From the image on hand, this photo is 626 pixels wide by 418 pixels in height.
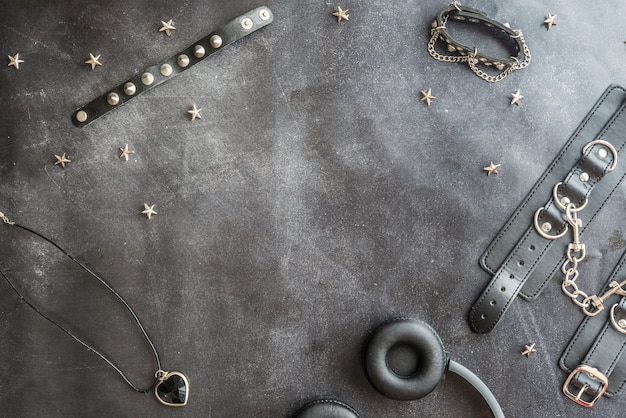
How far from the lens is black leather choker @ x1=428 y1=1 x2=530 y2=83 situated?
2.62m

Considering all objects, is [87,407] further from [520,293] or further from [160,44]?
[520,293]

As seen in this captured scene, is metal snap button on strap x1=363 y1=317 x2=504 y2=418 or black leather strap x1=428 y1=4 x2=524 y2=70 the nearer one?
metal snap button on strap x1=363 y1=317 x2=504 y2=418

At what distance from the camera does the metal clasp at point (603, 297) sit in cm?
264

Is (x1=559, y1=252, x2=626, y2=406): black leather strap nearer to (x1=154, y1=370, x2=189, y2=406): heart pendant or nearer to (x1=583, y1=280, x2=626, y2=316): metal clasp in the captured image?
Result: (x1=583, y1=280, x2=626, y2=316): metal clasp

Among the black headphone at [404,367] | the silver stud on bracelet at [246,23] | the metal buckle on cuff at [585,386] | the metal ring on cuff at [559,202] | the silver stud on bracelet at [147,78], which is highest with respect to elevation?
the silver stud on bracelet at [246,23]

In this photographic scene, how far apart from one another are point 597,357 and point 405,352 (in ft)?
2.73

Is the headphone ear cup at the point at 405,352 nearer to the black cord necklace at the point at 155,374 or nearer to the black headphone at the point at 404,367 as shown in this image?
the black headphone at the point at 404,367

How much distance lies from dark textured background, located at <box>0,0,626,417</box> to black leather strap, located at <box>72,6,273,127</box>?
0.04 m

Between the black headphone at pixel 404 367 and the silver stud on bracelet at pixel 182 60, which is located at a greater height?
the silver stud on bracelet at pixel 182 60

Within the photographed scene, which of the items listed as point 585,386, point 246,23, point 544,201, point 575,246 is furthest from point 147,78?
point 585,386

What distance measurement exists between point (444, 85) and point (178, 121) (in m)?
1.15

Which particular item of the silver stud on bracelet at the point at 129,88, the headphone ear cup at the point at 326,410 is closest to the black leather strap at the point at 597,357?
the headphone ear cup at the point at 326,410

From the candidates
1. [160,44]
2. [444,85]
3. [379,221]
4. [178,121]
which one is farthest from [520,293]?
[160,44]

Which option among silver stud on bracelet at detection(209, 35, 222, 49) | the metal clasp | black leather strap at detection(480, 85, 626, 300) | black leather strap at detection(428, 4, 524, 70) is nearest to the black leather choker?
black leather strap at detection(428, 4, 524, 70)
